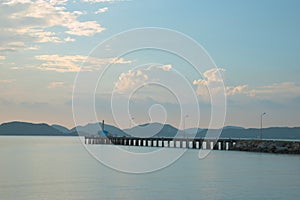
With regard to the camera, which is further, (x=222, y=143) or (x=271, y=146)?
(x=222, y=143)

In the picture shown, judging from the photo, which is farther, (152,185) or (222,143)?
(222,143)

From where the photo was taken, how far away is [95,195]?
3684cm

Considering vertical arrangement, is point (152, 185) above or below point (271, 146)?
below


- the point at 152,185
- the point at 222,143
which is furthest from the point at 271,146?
the point at 152,185

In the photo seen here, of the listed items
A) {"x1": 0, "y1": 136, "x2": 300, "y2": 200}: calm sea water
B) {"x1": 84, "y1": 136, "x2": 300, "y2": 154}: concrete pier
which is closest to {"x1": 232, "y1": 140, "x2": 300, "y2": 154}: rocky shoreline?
{"x1": 84, "y1": 136, "x2": 300, "y2": 154}: concrete pier

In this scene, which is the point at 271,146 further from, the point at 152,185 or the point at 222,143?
the point at 152,185

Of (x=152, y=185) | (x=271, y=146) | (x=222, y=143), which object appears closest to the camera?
(x=152, y=185)

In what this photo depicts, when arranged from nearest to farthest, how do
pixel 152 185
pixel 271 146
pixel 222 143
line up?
1. pixel 152 185
2. pixel 271 146
3. pixel 222 143

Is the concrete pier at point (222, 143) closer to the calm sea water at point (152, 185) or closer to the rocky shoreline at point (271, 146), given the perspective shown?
the rocky shoreline at point (271, 146)

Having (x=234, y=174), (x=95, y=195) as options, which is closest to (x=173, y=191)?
(x=95, y=195)

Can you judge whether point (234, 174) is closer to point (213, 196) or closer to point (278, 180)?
point (278, 180)

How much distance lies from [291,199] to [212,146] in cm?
9178

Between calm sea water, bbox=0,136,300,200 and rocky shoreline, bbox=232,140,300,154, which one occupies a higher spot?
rocky shoreline, bbox=232,140,300,154

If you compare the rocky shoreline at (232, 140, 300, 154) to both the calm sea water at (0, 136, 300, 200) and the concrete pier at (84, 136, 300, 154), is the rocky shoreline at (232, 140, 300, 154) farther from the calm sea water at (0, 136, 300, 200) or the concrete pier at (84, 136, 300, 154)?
the calm sea water at (0, 136, 300, 200)
